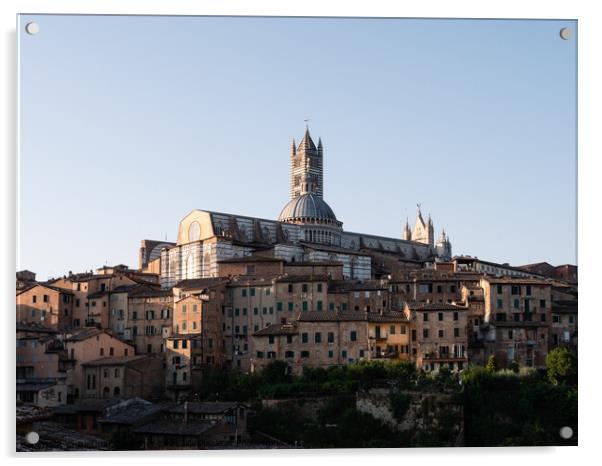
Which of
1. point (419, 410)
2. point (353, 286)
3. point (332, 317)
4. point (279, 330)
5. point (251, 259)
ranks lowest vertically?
point (419, 410)

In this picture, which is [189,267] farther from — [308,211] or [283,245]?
[308,211]

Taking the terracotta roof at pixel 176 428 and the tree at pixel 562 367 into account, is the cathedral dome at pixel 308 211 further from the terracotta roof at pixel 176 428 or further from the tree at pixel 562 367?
the terracotta roof at pixel 176 428

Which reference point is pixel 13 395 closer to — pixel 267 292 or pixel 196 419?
pixel 196 419

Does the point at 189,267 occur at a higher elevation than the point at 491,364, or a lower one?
higher

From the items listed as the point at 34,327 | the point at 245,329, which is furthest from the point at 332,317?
the point at 34,327

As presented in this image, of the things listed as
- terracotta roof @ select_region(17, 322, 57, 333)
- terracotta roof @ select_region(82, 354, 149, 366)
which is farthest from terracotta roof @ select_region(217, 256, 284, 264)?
terracotta roof @ select_region(17, 322, 57, 333)

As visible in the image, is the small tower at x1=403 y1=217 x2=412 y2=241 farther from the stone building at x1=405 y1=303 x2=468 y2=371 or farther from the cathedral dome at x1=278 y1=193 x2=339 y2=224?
the stone building at x1=405 y1=303 x2=468 y2=371
